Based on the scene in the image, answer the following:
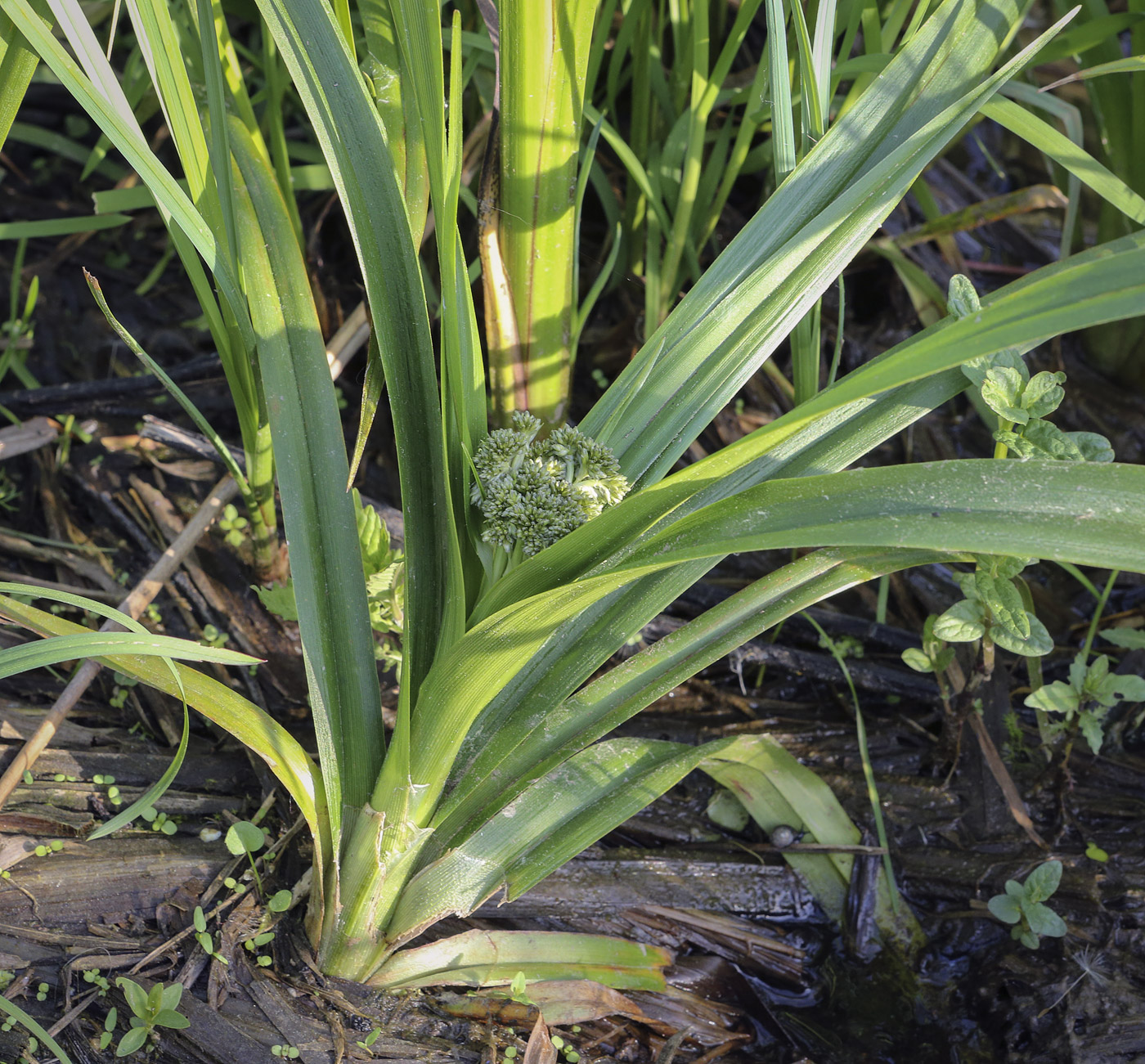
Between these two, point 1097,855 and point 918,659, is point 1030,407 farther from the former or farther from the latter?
point 1097,855

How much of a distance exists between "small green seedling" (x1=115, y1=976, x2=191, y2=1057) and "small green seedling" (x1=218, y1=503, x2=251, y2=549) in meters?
0.94

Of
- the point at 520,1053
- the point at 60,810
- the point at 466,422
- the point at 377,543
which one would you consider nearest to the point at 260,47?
the point at 377,543

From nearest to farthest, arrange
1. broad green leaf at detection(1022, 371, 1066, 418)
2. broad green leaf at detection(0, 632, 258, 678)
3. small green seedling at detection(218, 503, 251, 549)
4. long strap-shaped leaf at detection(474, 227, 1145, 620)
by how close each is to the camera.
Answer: long strap-shaped leaf at detection(474, 227, 1145, 620)
broad green leaf at detection(0, 632, 258, 678)
broad green leaf at detection(1022, 371, 1066, 418)
small green seedling at detection(218, 503, 251, 549)

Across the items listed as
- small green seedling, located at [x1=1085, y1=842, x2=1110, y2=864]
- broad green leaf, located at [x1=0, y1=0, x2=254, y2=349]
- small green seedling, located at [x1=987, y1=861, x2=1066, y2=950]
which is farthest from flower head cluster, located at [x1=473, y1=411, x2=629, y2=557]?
small green seedling, located at [x1=1085, y1=842, x2=1110, y2=864]

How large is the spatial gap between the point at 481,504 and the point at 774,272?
542 mm

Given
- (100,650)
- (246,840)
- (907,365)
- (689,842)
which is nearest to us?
(907,365)

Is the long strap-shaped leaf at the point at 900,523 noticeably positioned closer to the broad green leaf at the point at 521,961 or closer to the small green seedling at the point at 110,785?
the broad green leaf at the point at 521,961

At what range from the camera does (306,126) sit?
8.17 feet

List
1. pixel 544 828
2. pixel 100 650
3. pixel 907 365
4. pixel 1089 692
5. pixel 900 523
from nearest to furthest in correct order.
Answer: pixel 907 365 → pixel 900 523 → pixel 100 650 → pixel 544 828 → pixel 1089 692

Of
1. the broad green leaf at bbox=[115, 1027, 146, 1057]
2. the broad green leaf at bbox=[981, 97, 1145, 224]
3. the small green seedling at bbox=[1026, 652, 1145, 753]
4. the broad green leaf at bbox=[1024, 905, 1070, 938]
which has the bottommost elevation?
the broad green leaf at bbox=[1024, 905, 1070, 938]

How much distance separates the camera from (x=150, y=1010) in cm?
128

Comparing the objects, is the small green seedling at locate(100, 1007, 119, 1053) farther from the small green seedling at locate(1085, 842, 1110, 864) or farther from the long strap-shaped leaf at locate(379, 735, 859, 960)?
the small green seedling at locate(1085, 842, 1110, 864)

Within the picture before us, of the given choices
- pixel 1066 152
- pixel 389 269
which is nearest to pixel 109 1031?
pixel 389 269

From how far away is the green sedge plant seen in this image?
3.68 ft
